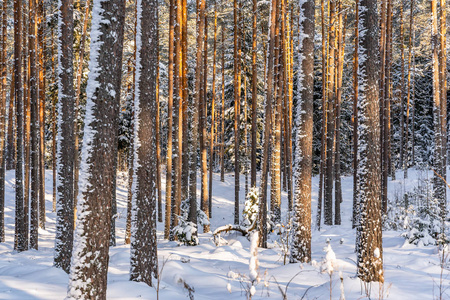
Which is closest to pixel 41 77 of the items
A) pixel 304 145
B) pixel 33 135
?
pixel 33 135

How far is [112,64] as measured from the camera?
175 inches

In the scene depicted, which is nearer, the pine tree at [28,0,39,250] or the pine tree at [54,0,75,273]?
the pine tree at [54,0,75,273]

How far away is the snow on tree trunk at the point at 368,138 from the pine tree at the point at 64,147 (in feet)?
20.6

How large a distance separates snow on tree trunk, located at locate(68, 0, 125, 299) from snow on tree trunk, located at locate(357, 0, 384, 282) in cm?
421

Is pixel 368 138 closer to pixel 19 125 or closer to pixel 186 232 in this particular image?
pixel 186 232

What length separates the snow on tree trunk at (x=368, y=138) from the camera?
590cm

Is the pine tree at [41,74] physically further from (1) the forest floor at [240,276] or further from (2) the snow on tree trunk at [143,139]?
(2) the snow on tree trunk at [143,139]

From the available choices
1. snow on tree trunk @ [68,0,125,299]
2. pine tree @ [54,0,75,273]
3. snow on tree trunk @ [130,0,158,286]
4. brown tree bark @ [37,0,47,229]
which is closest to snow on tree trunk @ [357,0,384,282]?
snow on tree trunk @ [130,0,158,286]

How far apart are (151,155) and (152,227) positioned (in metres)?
1.31

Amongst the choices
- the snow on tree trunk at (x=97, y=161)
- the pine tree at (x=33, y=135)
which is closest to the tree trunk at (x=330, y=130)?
the pine tree at (x=33, y=135)

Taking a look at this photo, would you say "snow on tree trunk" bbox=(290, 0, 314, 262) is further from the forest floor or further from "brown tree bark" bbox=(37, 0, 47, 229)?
"brown tree bark" bbox=(37, 0, 47, 229)

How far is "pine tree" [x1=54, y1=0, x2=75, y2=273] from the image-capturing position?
311 inches

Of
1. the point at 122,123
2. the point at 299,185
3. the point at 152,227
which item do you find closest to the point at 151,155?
the point at 152,227

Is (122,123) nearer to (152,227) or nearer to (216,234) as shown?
(216,234)
